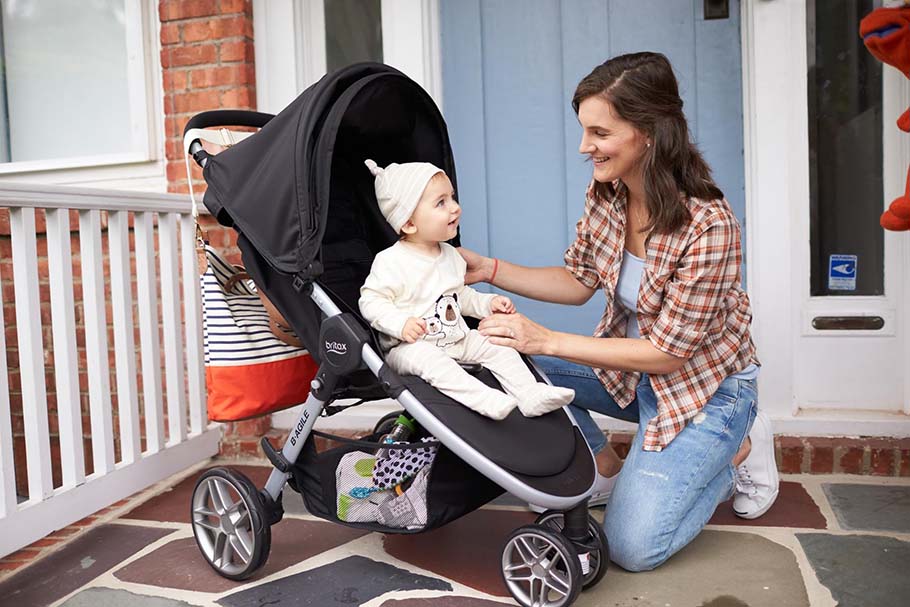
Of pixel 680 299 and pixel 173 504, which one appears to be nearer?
pixel 680 299

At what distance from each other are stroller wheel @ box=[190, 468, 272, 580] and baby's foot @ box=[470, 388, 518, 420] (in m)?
0.67

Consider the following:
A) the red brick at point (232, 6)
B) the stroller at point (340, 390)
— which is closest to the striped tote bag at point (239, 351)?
the stroller at point (340, 390)

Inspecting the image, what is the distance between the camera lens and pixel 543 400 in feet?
6.32

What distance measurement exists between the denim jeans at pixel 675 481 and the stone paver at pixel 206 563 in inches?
31.8

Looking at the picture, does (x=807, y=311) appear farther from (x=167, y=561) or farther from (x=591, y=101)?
(x=167, y=561)

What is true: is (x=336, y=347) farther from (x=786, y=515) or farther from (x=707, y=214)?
(x=786, y=515)

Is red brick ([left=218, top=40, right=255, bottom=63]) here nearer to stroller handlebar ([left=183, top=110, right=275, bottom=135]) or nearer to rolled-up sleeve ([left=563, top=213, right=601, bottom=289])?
stroller handlebar ([left=183, top=110, right=275, bottom=135])

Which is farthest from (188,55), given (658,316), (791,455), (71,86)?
(791,455)

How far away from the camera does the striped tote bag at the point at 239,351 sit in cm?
219

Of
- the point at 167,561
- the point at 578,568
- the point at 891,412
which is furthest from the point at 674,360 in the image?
the point at 167,561

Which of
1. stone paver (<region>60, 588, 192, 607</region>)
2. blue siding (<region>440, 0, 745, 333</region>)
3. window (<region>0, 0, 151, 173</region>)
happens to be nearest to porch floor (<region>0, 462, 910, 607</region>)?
stone paver (<region>60, 588, 192, 607</region>)

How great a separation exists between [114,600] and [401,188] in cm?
127

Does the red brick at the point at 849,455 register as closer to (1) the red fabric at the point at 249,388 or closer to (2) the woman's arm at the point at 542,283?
(2) the woman's arm at the point at 542,283

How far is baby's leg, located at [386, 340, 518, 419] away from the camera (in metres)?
1.85
